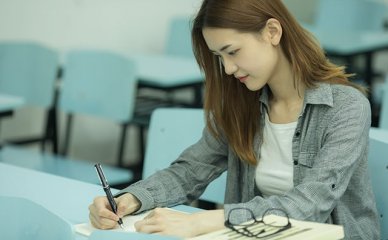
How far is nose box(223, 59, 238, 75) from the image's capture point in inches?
69.9

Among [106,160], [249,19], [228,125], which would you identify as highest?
[249,19]

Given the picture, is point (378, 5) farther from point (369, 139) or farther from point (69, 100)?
point (369, 139)

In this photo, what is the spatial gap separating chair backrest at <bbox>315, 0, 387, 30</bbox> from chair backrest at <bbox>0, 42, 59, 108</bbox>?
241 centimetres

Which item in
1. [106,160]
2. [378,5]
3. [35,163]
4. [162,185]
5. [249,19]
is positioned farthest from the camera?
[378,5]

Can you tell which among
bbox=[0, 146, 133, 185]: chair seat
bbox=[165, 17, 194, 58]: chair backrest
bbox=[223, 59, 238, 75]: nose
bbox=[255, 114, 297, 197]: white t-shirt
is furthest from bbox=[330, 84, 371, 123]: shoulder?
bbox=[165, 17, 194, 58]: chair backrest

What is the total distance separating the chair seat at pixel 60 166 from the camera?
310 centimetres

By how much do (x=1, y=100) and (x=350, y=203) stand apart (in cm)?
166

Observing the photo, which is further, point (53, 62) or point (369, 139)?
point (53, 62)

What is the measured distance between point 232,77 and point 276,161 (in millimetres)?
238

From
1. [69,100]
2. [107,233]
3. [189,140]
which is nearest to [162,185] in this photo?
[189,140]

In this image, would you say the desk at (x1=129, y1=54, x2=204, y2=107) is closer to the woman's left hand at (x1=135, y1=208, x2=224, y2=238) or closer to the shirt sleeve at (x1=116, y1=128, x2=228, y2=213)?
the shirt sleeve at (x1=116, y1=128, x2=228, y2=213)

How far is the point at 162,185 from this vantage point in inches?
73.9

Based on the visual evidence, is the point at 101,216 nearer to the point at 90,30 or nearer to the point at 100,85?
the point at 100,85

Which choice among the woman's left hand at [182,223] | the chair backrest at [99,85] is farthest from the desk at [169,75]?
the woman's left hand at [182,223]
